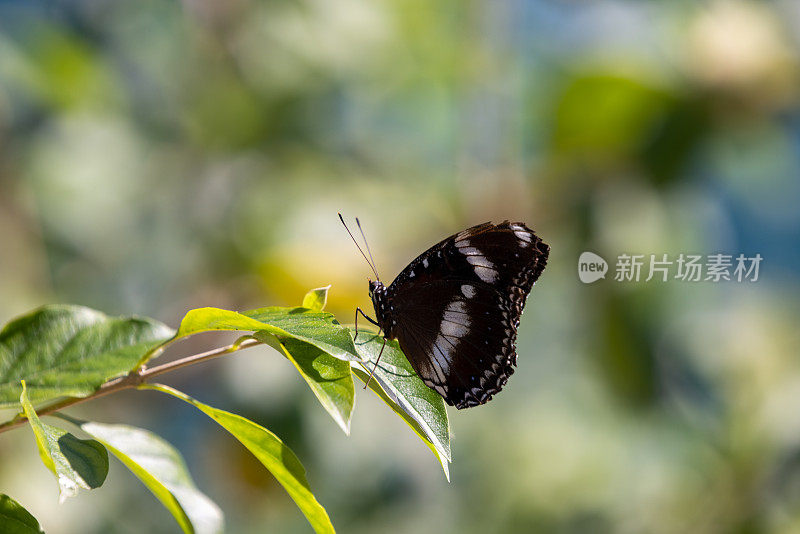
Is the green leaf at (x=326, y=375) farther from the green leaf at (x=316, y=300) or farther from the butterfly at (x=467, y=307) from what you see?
the butterfly at (x=467, y=307)

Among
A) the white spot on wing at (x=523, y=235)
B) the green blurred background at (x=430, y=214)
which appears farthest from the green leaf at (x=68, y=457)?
the green blurred background at (x=430, y=214)

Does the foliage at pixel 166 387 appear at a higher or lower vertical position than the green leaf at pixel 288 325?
lower

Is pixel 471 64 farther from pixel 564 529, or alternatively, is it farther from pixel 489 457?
pixel 564 529

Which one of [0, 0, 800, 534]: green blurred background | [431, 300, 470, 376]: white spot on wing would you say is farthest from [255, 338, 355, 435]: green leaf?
[0, 0, 800, 534]: green blurred background

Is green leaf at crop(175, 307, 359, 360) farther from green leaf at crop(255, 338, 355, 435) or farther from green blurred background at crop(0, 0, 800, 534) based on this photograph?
green blurred background at crop(0, 0, 800, 534)

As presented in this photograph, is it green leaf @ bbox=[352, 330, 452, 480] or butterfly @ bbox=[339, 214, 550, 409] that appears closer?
green leaf @ bbox=[352, 330, 452, 480]
